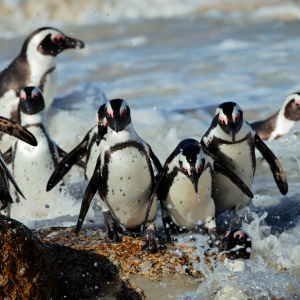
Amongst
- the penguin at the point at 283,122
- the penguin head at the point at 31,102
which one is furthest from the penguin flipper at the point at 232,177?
the penguin at the point at 283,122

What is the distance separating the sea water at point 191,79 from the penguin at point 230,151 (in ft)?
0.40

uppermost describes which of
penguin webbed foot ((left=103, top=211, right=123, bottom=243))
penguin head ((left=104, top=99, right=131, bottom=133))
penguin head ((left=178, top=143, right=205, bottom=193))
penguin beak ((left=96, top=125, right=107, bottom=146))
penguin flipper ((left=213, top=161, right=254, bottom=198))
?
penguin head ((left=104, top=99, right=131, bottom=133))

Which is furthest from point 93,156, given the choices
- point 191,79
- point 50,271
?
point 191,79

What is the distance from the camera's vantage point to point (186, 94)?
26.3 ft

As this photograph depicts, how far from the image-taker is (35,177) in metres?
3.98

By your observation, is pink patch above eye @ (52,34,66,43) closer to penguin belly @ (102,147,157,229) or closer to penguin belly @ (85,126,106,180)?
penguin belly @ (85,126,106,180)

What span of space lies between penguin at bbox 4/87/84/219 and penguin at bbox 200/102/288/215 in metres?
1.49

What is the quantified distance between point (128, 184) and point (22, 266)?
0.81 metres

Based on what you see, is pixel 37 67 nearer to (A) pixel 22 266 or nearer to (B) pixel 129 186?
(B) pixel 129 186

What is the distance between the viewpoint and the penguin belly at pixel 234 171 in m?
3.07

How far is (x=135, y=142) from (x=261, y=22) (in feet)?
40.6

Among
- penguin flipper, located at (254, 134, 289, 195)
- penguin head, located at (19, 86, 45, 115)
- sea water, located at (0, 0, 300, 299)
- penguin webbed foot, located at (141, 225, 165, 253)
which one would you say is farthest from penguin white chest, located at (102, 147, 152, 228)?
penguin head, located at (19, 86, 45, 115)

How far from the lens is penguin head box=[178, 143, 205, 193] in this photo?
267 centimetres

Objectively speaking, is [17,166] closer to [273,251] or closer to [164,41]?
[273,251]
